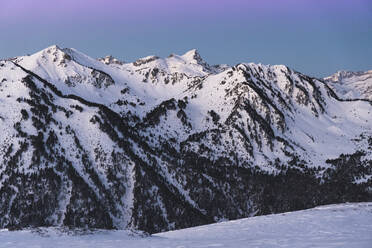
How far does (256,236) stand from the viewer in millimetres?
43281

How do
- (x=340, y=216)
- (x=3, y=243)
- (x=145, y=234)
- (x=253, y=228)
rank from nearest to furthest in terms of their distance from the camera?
(x=3, y=243), (x=145, y=234), (x=253, y=228), (x=340, y=216)

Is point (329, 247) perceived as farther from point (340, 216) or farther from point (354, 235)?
point (340, 216)

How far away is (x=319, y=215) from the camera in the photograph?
195ft

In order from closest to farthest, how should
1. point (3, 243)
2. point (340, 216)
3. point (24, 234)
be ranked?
point (3, 243) < point (24, 234) < point (340, 216)

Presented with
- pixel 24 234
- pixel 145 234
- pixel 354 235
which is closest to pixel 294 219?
pixel 354 235

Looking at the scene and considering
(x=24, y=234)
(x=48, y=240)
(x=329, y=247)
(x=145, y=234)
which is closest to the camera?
(x=329, y=247)

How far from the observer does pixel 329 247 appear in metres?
29.5

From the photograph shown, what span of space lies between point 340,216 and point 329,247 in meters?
30.3

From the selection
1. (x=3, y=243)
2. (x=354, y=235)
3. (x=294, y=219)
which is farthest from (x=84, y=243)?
(x=294, y=219)

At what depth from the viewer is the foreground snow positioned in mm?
35062

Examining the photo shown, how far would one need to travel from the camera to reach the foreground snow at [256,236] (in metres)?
35.1

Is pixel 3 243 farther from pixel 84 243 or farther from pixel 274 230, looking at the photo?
pixel 274 230

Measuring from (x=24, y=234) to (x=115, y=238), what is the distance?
34.3 feet

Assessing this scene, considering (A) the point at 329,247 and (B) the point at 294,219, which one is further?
(B) the point at 294,219
